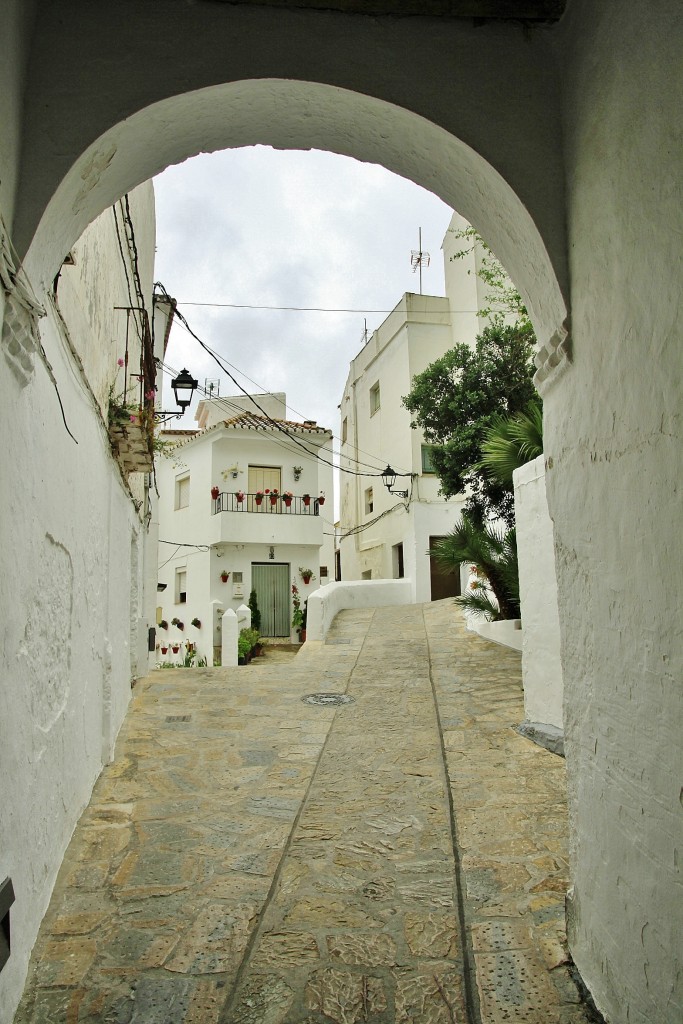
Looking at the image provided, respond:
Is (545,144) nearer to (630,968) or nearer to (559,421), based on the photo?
(559,421)

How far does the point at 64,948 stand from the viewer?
2963 millimetres

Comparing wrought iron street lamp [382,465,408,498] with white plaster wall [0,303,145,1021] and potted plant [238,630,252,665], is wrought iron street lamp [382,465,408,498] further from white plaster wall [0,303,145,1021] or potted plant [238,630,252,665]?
white plaster wall [0,303,145,1021]

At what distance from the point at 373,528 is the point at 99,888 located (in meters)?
19.8

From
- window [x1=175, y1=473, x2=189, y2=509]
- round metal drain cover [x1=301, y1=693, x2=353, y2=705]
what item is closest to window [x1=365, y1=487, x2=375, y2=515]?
window [x1=175, y1=473, x2=189, y2=509]

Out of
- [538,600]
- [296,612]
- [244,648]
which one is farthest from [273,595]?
[538,600]

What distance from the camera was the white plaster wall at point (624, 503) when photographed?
1.94 metres

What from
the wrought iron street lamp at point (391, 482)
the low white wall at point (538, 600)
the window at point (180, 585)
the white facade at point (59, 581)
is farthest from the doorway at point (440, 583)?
the white facade at point (59, 581)

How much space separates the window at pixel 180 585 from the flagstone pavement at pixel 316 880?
14398 millimetres

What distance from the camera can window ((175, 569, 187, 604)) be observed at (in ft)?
69.1

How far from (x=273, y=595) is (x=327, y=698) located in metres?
12.4

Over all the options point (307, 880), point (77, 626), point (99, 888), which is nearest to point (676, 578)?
point (307, 880)

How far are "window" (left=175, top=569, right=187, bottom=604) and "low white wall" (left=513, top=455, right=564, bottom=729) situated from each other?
1608 cm

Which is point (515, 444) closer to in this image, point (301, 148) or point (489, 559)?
point (489, 559)

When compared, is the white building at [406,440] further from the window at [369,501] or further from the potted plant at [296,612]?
the potted plant at [296,612]
